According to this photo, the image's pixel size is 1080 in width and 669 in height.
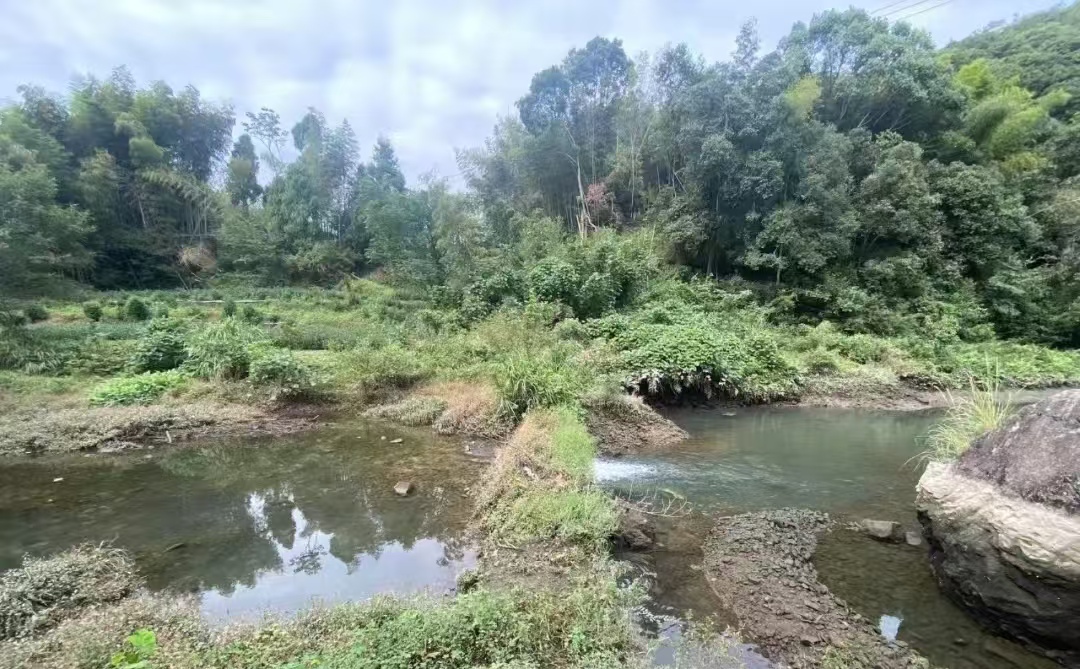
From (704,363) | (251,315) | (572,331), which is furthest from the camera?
(251,315)

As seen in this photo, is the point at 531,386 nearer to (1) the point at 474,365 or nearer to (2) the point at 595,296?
(1) the point at 474,365

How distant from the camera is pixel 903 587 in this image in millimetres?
4711

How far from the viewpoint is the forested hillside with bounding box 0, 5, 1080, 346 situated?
15922mm

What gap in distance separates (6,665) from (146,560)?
6.76 feet

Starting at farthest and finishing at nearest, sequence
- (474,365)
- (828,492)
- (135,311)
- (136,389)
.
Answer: (135,311)
(474,365)
(136,389)
(828,492)

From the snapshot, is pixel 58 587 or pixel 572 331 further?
pixel 572 331

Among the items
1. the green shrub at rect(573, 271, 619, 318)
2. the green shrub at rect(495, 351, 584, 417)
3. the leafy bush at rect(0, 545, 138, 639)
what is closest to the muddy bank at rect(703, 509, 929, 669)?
the green shrub at rect(495, 351, 584, 417)

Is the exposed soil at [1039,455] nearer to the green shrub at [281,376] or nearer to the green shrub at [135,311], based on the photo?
the green shrub at [281,376]

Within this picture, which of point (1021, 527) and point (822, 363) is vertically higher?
point (822, 363)

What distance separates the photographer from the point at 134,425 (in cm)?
856

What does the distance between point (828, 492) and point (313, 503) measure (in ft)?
22.8

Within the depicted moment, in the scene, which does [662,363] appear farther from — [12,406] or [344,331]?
[12,406]

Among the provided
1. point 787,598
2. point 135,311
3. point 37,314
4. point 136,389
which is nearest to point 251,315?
A: point 135,311

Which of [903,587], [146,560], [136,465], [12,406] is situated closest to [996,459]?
[903,587]
